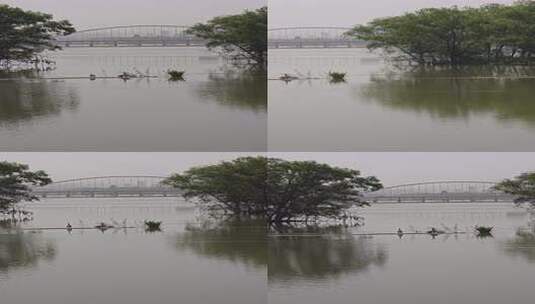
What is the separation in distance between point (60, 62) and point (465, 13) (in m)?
2.36

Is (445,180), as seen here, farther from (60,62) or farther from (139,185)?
(60,62)

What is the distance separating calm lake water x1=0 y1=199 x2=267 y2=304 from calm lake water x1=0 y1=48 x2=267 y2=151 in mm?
372

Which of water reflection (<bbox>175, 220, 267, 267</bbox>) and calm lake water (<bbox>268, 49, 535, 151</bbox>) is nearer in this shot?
calm lake water (<bbox>268, 49, 535, 151</bbox>)

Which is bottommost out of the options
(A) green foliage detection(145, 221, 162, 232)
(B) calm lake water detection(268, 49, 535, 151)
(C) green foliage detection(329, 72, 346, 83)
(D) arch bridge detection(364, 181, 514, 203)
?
(A) green foliage detection(145, 221, 162, 232)

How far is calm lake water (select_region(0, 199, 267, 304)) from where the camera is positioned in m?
4.72

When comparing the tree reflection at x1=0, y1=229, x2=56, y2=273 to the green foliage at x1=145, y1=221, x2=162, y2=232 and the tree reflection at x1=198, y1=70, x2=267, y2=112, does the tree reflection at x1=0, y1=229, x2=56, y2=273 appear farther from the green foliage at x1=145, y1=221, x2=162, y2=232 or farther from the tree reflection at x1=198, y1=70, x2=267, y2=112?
the tree reflection at x1=198, y1=70, x2=267, y2=112

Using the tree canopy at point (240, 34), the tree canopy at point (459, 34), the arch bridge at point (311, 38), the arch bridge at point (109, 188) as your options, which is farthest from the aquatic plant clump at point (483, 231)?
the arch bridge at point (109, 188)

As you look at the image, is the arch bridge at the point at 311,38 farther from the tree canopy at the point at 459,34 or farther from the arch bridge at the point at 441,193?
the arch bridge at the point at 441,193

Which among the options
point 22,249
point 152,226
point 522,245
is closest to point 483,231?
point 522,245

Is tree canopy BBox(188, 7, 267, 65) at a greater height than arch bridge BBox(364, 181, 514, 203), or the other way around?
tree canopy BBox(188, 7, 267, 65)

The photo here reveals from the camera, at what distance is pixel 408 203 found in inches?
190

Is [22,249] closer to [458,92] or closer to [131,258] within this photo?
[131,258]

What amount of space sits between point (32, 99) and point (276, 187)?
1.50 metres

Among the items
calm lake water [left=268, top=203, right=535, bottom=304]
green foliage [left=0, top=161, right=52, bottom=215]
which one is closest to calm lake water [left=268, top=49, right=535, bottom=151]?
calm lake water [left=268, top=203, right=535, bottom=304]
